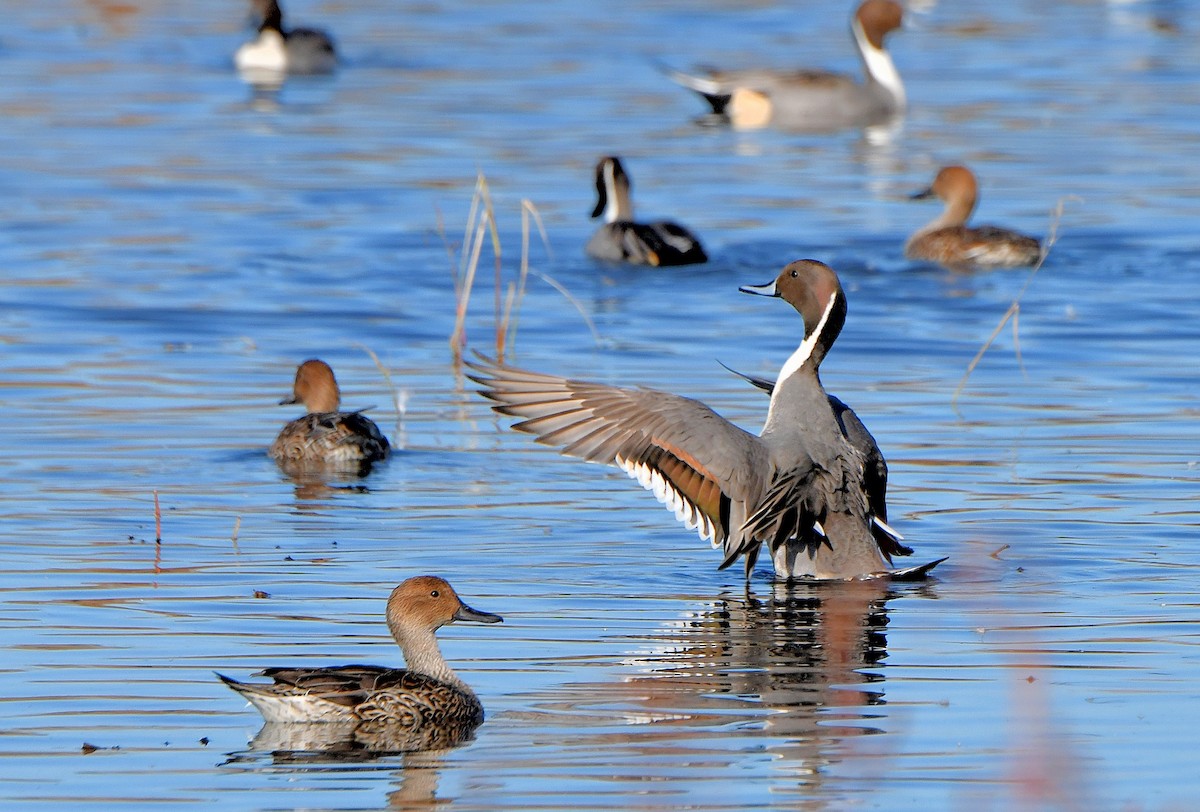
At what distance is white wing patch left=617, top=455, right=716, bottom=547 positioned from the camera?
A: 27.1 ft

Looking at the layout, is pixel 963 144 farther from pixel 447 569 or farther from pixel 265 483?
pixel 447 569

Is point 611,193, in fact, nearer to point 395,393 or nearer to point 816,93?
point 395,393

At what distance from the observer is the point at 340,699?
20.6 feet

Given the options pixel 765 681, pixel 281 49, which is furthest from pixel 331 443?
pixel 281 49

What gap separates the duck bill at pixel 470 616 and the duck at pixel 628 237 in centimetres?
883

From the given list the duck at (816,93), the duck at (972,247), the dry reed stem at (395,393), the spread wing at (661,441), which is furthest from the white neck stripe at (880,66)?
the spread wing at (661,441)

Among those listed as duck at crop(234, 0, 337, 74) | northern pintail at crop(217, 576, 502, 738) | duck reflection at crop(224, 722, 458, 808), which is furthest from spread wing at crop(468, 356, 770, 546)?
duck at crop(234, 0, 337, 74)

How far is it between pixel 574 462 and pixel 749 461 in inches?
97.1

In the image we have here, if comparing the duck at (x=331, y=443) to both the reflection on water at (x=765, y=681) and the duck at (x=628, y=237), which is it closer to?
the reflection on water at (x=765, y=681)

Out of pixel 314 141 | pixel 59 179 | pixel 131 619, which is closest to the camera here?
pixel 131 619

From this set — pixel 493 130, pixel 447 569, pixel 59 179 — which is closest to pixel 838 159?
pixel 493 130

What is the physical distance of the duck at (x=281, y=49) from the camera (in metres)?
26.3

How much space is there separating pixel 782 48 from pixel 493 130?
8465mm

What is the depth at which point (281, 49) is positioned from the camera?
87.4 ft
